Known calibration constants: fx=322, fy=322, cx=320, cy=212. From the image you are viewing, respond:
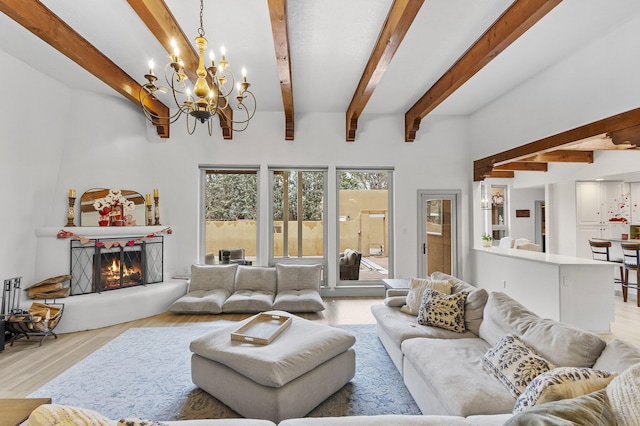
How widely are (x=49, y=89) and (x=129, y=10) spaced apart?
2133mm

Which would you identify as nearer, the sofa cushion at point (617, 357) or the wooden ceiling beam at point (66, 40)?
the sofa cushion at point (617, 357)

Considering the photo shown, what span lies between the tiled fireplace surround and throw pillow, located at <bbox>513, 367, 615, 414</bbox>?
455 centimetres

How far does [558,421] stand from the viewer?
1.05 meters

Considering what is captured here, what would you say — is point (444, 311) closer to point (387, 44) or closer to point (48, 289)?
point (387, 44)

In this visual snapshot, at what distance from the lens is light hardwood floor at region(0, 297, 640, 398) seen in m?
2.80

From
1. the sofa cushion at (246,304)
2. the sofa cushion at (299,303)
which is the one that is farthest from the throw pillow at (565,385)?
the sofa cushion at (246,304)

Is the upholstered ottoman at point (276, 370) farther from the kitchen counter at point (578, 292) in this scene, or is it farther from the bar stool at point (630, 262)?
the bar stool at point (630, 262)

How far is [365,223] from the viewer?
5.96 m

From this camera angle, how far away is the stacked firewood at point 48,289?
3.89 metres

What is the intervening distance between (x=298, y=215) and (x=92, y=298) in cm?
325

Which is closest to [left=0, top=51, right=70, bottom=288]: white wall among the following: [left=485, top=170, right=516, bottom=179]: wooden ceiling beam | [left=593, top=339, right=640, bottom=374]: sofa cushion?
[left=593, top=339, right=640, bottom=374]: sofa cushion

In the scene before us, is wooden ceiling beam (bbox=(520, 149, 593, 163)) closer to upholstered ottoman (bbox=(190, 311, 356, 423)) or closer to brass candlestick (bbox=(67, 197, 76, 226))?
upholstered ottoman (bbox=(190, 311, 356, 423))

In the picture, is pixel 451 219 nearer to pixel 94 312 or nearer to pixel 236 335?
pixel 236 335

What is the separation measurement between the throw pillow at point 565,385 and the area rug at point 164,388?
1.08 metres
